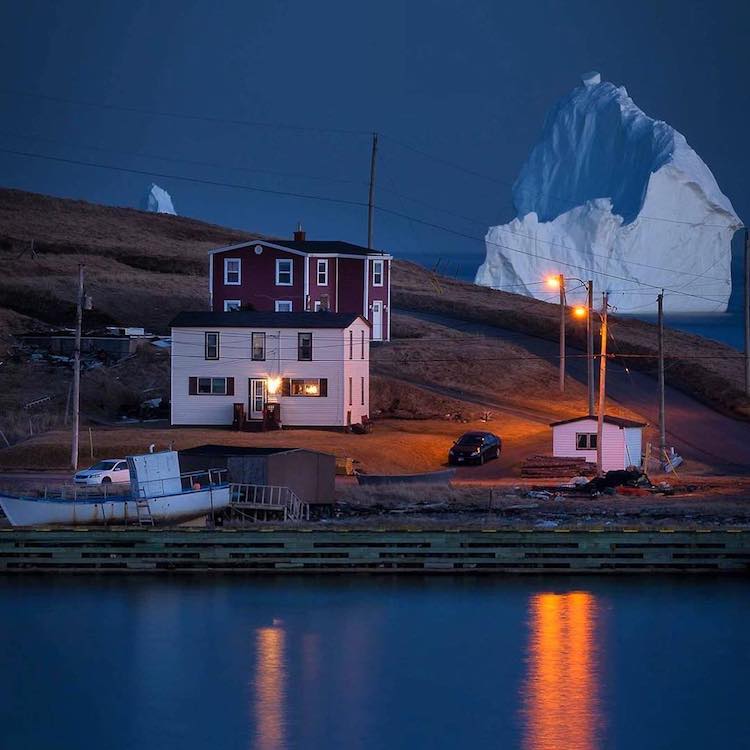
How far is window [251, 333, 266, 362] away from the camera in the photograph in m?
62.1

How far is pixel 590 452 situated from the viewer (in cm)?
5538

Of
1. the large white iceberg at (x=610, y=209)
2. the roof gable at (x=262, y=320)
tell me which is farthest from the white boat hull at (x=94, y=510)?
the large white iceberg at (x=610, y=209)

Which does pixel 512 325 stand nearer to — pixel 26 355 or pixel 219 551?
pixel 26 355

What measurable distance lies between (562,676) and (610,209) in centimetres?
9864

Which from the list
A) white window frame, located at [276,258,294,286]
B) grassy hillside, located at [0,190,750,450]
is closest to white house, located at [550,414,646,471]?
grassy hillside, located at [0,190,750,450]

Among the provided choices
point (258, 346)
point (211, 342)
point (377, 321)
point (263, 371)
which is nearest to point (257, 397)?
point (263, 371)

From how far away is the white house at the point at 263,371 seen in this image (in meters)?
61.4

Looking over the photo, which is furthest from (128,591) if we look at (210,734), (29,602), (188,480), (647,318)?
(647,318)

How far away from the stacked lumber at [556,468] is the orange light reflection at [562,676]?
640 inches

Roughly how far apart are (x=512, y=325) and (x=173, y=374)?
31738 mm

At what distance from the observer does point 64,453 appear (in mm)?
52844

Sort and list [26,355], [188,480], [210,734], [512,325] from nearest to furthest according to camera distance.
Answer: [210,734] → [188,480] → [26,355] → [512,325]

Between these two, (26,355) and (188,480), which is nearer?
(188,480)

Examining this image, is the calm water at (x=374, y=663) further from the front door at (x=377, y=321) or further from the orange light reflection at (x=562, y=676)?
the front door at (x=377, y=321)
